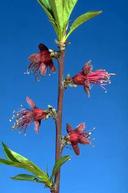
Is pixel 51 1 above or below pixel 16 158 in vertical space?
above

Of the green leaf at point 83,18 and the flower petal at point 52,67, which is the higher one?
the green leaf at point 83,18

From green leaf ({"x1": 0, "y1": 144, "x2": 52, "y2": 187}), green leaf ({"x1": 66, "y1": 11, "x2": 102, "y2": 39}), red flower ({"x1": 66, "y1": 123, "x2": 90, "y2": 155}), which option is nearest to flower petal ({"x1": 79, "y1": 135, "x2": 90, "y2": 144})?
red flower ({"x1": 66, "y1": 123, "x2": 90, "y2": 155})

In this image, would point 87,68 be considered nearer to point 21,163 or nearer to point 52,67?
point 52,67

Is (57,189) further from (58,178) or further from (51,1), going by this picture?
(51,1)

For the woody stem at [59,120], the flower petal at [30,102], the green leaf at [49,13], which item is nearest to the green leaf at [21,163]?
the woody stem at [59,120]

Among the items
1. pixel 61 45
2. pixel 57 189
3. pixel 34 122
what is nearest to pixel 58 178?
pixel 57 189

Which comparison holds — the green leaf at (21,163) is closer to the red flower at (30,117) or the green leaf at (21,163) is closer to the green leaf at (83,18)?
the red flower at (30,117)
